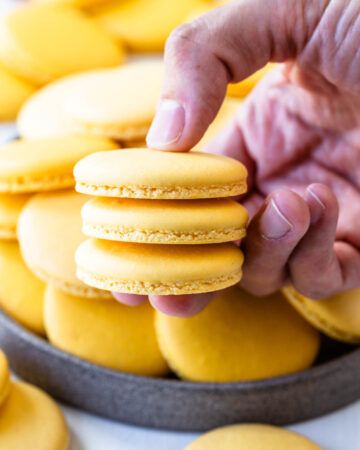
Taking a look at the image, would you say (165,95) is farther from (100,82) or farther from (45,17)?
(45,17)

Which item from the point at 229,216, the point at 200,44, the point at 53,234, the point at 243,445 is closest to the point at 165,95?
the point at 200,44

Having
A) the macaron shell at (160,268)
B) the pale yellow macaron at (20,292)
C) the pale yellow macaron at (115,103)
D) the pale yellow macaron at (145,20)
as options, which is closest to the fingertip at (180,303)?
the macaron shell at (160,268)

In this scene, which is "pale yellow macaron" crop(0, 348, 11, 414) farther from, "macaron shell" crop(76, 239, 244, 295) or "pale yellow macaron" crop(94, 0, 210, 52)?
"pale yellow macaron" crop(94, 0, 210, 52)

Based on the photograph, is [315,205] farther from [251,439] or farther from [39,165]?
[39,165]

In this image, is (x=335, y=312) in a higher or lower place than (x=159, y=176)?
lower

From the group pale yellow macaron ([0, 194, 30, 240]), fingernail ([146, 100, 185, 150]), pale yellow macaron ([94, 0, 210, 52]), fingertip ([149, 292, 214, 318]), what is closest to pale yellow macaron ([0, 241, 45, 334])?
pale yellow macaron ([0, 194, 30, 240])

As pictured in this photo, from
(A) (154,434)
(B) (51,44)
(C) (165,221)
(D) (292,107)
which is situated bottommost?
(A) (154,434)

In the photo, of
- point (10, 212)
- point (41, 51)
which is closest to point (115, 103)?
point (10, 212)

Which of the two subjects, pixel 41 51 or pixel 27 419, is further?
pixel 41 51
